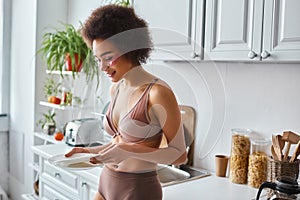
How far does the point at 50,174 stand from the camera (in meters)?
2.12

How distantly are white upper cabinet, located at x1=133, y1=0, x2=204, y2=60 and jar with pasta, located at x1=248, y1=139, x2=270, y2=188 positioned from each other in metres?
0.48

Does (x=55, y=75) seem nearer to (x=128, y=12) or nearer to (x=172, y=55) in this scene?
(x=172, y=55)

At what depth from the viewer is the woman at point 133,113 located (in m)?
0.96

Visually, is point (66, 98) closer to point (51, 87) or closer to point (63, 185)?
point (51, 87)

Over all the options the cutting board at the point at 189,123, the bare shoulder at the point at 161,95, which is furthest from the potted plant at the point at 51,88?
the bare shoulder at the point at 161,95

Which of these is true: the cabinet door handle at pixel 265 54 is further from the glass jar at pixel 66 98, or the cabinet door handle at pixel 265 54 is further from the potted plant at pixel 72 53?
the glass jar at pixel 66 98

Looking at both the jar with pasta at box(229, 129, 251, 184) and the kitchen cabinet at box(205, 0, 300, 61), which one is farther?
the jar with pasta at box(229, 129, 251, 184)

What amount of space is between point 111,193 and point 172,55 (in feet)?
2.37

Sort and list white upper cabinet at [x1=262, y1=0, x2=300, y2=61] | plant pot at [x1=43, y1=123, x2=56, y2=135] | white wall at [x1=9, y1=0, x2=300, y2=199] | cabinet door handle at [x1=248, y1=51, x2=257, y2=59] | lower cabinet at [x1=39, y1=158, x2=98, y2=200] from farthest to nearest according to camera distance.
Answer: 1. plant pot at [x1=43, y1=123, x2=56, y2=135]
2. lower cabinet at [x1=39, y1=158, x2=98, y2=200]
3. white wall at [x1=9, y1=0, x2=300, y2=199]
4. cabinet door handle at [x1=248, y1=51, x2=257, y2=59]
5. white upper cabinet at [x1=262, y1=0, x2=300, y2=61]

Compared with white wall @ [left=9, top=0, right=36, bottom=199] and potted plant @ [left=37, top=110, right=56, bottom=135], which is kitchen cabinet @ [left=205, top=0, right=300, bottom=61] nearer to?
potted plant @ [left=37, top=110, right=56, bottom=135]

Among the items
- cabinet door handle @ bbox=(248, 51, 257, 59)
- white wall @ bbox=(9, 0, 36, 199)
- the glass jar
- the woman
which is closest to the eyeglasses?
the woman

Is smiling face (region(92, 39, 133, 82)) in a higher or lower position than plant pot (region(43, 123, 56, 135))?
higher

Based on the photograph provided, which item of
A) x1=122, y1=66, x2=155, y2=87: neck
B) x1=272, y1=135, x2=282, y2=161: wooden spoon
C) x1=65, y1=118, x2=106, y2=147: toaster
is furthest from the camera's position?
x1=65, y1=118, x2=106, y2=147: toaster

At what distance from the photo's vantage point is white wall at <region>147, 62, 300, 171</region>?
149 cm
